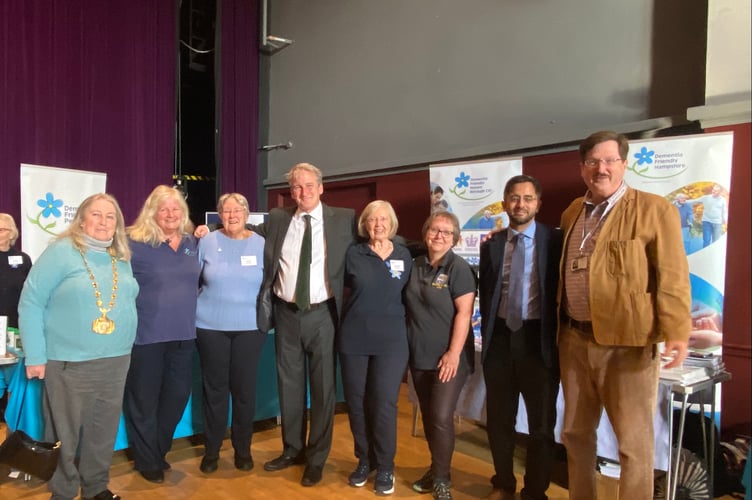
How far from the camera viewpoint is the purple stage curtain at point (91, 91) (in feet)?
15.8

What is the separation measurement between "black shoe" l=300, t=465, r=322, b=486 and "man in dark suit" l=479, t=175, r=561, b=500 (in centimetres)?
89

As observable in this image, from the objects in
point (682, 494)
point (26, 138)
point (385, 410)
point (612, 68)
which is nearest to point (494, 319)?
point (385, 410)

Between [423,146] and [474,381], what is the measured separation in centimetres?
243

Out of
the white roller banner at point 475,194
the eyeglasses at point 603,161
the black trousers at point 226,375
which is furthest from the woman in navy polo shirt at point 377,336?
the white roller banner at point 475,194

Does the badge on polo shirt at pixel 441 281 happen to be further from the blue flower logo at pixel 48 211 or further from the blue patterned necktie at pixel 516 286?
the blue flower logo at pixel 48 211

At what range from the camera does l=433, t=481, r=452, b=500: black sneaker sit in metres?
2.45

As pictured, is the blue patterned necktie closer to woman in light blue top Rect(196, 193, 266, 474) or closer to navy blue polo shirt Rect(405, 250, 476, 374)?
Answer: navy blue polo shirt Rect(405, 250, 476, 374)

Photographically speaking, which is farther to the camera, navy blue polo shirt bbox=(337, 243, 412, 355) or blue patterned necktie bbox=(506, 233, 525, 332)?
navy blue polo shirt bbox=(337, 243, 412, 355)

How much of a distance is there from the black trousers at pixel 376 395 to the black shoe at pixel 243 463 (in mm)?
666

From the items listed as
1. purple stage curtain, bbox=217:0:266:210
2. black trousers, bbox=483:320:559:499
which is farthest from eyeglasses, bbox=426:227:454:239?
purple stage curtain, bbox=217:0:266:210

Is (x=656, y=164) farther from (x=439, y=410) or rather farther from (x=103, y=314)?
(x=103, y=314)

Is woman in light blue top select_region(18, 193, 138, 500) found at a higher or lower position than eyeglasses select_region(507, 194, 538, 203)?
lower

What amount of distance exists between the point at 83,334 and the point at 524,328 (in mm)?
1813

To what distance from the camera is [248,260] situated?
8.73 feet
